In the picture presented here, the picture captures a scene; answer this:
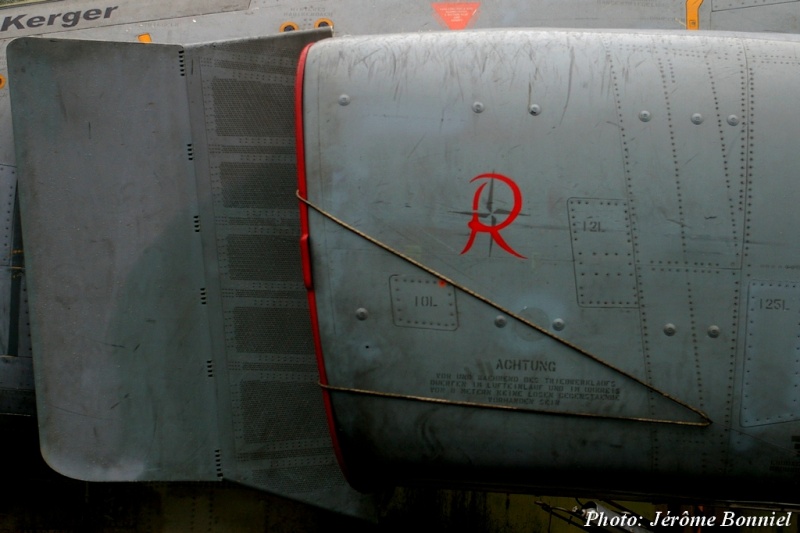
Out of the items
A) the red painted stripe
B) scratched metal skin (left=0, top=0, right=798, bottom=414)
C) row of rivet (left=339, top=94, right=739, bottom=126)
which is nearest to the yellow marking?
scratched metal skin (left=0, top=0, right=798, bottom=414)

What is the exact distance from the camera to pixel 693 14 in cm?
474

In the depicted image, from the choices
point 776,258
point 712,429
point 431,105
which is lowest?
point 712,429

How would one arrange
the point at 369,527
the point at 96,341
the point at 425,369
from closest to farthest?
the point at 425,369, the point at 96,341, the point at 369,527

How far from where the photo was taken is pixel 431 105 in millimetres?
3965

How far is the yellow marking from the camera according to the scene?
4730mm

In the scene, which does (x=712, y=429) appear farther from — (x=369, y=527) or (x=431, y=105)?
(x=369, y=527)

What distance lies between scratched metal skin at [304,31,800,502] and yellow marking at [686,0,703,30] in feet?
3.23

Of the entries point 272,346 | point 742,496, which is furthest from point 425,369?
point 742,496

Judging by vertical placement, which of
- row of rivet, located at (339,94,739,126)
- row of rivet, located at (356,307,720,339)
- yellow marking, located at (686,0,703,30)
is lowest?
row of rivet, located at (356,307,720,339)

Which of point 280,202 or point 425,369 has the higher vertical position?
point 280,202

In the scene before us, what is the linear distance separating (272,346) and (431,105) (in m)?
1.57

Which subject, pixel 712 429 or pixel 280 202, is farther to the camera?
pixel 280 202

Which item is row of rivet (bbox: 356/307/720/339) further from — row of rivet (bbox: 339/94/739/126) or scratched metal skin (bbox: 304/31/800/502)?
row of rivet (bbox: 339/94/739/126)

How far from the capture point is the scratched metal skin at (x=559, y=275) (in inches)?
153
